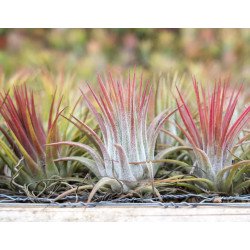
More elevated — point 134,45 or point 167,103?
point 134,45

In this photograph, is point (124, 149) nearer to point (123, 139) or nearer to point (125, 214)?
point (123, 139)

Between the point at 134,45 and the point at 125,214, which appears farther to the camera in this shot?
the point at 134,45

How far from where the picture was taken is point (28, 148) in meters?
1.38

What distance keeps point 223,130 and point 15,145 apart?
19.8 inches

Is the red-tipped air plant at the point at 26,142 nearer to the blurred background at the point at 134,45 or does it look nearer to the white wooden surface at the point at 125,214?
the white wooden surface at the point at 125,214

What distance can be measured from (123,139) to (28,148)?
233 millimetres

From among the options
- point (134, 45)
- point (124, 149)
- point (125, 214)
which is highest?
point (134, 45)

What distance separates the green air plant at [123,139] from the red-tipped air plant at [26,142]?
0.07 m

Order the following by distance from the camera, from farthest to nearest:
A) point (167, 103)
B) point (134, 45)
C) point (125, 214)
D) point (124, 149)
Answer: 1. point (134, 45)
2. point (167, 103)
3. point (124, 149)
4. point (125, 214)

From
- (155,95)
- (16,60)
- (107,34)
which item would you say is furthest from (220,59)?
(155,95)

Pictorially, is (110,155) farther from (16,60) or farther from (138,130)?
(16,60)

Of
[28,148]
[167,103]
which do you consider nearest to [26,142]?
[28,148]

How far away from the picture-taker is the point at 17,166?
1.38 meters

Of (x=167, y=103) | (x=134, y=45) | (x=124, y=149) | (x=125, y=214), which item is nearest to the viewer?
(x=125, y=214)
